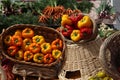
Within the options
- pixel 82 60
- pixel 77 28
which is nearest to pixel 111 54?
→ pixel 82 60

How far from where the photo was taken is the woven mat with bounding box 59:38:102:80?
3074 millimetres

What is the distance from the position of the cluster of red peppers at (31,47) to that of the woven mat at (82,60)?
0.45ft

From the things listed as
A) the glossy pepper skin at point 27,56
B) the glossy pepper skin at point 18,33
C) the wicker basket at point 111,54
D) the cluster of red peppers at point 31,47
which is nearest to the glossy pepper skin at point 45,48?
the cluster of red peppers at point 31,47

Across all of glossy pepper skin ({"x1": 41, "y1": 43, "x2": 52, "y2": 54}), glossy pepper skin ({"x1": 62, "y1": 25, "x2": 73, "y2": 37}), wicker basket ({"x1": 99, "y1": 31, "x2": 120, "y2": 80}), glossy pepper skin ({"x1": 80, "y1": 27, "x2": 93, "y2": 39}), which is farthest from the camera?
glossy pepper skin ({"x1": 41, "y1": 43, "x2": 52, "y2": 54})

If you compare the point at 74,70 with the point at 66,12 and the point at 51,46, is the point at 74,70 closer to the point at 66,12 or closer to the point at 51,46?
the point at 51,46

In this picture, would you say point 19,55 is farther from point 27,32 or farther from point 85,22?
point 85,22

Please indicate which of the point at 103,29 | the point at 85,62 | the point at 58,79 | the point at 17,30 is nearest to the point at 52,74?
the point at 58,79

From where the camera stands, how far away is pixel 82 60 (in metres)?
3.08

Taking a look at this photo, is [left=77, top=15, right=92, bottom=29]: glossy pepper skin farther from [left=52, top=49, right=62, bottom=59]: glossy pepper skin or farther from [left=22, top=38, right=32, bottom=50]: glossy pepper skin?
[left=22, top=38, right=32, bottom=50]: glossy pepper skin

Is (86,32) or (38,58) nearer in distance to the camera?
(86,32)

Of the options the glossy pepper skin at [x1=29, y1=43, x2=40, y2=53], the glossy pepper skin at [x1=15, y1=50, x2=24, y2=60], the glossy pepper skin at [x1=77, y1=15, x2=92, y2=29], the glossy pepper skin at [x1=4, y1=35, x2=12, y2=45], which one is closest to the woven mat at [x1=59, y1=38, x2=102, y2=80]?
the glossy pepper skin at [x1=77, y1=15, x2=92, y2=29]

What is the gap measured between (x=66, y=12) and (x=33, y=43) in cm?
148

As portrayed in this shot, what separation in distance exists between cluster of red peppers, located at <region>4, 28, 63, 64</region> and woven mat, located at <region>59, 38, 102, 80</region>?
0.45ft

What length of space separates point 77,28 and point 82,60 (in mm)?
310
